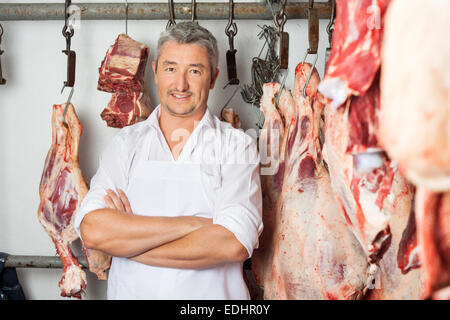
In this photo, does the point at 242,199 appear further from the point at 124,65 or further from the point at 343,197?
the point at 124,65

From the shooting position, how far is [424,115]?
1.87 feet

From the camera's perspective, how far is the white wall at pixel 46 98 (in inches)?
72.6

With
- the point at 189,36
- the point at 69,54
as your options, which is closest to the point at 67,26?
the point at 69,54

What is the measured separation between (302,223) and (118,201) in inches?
20.9

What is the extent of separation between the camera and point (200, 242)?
134 centimetres

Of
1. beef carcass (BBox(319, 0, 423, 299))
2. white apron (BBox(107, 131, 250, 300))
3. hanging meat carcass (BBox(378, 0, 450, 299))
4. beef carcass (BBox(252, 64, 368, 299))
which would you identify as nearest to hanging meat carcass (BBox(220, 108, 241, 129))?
beef carcass (BBox(252, 64, 368, 299))

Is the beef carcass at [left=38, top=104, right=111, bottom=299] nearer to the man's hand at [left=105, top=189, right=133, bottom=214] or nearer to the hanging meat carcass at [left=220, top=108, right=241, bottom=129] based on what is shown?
the man's hand at [left=105, top=189, right=133, bottom=214]

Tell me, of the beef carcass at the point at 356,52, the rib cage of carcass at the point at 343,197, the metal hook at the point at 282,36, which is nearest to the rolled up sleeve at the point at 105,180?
the rib cage of carcass at the point at 343,197

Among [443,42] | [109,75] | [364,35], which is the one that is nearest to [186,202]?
[109,75]

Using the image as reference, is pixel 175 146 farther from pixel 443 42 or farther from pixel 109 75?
pixel 443 42

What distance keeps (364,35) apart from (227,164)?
0.76 meters

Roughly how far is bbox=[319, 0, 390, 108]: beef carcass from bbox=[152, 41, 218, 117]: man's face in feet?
2.47

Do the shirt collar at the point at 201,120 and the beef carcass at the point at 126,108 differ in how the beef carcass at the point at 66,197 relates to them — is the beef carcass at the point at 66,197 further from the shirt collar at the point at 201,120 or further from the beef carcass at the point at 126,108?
the shirt collar at the point at 201,120

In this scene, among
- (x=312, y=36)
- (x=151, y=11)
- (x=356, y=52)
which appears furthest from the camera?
(x=151, y=11)
